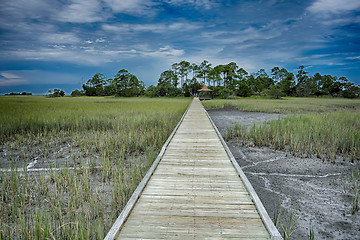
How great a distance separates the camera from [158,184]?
286 cm

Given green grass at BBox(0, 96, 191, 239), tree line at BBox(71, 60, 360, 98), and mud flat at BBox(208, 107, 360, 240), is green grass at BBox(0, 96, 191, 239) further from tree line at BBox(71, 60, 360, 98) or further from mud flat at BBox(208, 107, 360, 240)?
tree line at BBox(71, 60, 360, 98)

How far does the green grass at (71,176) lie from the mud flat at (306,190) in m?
2.38

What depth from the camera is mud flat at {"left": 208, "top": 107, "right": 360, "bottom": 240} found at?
2.90 m

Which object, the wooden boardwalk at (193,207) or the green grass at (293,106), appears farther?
the green grass at (293,106)

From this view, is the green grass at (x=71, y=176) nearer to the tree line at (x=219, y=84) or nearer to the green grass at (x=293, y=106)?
Result: the green grass at (x=293, y=106)

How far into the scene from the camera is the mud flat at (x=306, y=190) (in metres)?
2.90

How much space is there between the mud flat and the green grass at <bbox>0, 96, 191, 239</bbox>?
2384 mm

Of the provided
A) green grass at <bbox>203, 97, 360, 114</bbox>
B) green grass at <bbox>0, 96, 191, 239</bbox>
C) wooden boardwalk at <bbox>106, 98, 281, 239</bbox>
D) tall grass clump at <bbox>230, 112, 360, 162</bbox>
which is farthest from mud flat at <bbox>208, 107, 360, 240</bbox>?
green grass at <bbox>203, 97, 360, 114</bbox>

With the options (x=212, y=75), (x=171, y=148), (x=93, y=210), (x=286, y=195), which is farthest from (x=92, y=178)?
(x=212, y=75)

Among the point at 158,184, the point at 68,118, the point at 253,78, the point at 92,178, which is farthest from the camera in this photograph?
the point at 253,78

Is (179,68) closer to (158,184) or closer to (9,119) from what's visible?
(9,119)

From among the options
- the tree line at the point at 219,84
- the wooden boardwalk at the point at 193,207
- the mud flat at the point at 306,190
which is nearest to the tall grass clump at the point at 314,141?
the mud flat at the point at 306,190

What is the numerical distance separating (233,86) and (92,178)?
3950 centimetres

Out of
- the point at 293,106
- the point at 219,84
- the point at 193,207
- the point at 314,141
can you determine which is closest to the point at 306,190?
the point at 193,207
